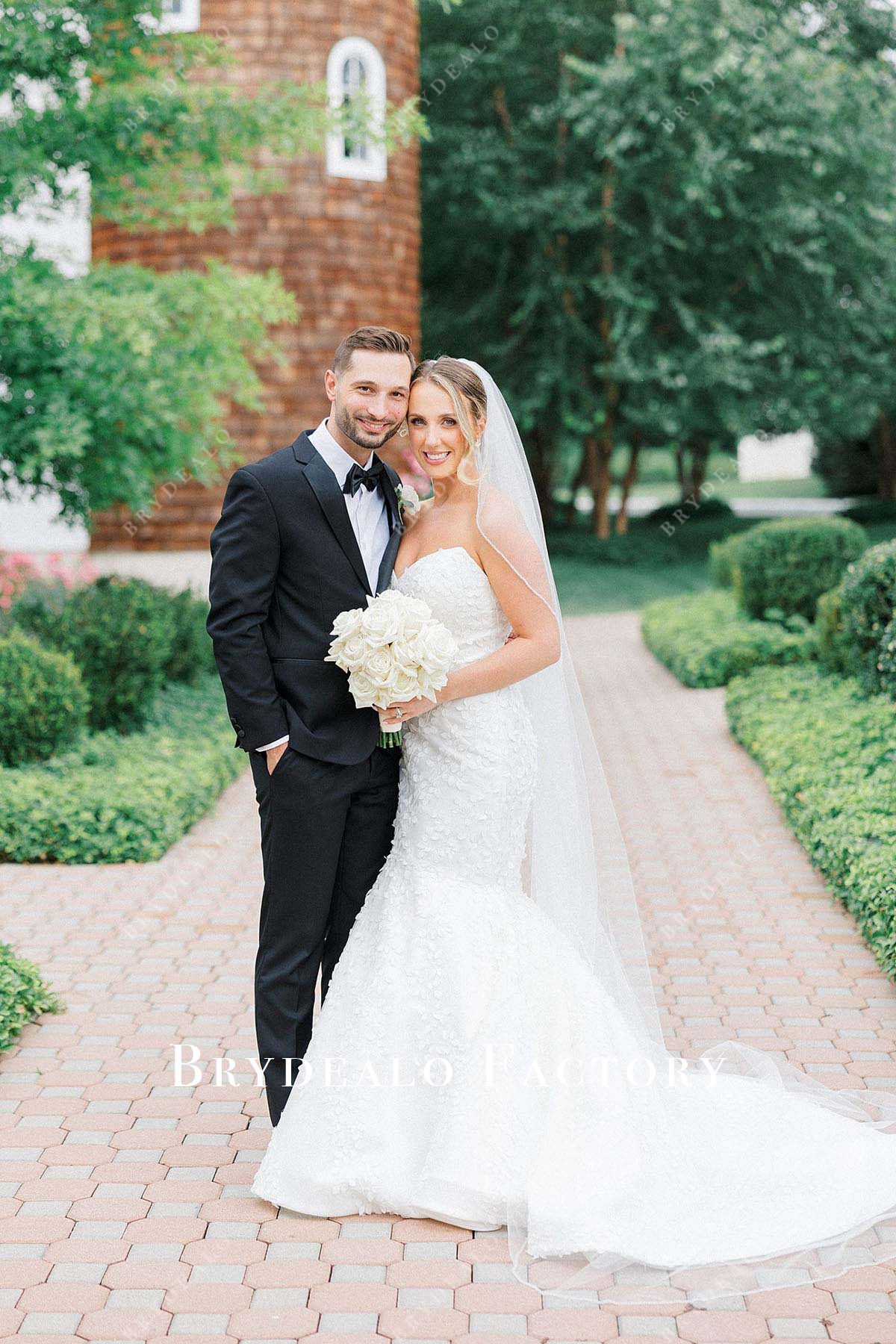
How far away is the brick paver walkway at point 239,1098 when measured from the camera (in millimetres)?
3293

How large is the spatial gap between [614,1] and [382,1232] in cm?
2423

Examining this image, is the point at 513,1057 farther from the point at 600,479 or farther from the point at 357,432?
the point at 600,479

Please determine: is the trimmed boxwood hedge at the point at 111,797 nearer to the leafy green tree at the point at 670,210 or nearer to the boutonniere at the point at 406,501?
Result: the boutonniere at the point at 406,501

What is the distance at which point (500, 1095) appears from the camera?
383 centimetres

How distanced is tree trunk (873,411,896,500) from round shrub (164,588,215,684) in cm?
2534

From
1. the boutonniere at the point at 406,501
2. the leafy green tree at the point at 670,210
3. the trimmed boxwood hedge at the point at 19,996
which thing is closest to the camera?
the boutonniere at the point at 406,501

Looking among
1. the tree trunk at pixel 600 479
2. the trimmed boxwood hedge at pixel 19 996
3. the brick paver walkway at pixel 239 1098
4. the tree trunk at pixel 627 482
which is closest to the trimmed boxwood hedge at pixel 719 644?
the brick paver walkway at pixel 239 1098

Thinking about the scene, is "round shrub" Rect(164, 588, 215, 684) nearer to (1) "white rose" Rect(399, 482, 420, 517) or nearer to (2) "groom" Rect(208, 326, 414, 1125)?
(1) "white rose" Rect(399, 482, 420, 517)

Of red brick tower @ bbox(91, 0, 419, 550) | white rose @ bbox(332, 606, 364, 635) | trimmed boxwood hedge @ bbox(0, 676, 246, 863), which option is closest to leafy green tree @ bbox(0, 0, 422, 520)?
trimmed boxwood hedge @ bbox(0, 676, 246, 863)

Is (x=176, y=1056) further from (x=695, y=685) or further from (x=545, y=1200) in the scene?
(x=695, y=685)

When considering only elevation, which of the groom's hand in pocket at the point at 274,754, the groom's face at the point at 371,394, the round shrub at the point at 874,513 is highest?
the groom's face at the point at 371,394

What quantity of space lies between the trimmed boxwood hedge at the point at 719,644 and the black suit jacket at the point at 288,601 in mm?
8848

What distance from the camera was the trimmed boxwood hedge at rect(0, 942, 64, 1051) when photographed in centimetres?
504

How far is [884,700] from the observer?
931cm
